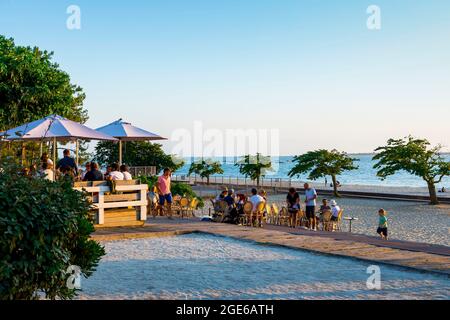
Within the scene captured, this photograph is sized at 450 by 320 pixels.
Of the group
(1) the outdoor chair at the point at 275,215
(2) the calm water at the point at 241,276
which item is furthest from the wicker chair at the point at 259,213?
(2) the calm water at the point at 241,276

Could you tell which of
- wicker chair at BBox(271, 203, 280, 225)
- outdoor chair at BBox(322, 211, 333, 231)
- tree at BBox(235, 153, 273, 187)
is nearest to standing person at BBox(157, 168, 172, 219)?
wicker chair at BBox(271, 203, 280, 225)

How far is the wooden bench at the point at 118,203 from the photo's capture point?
1226 cm

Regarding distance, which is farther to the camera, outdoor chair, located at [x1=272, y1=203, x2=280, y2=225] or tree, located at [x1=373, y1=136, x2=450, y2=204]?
tree, located at [x1=373, y1=136, x2=450, y2=204]

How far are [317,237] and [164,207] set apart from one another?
6.54 meters

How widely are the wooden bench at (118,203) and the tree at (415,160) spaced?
95.4 feet

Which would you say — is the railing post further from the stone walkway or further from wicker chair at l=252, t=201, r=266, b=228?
wicker chair at l=252, t=201, r=266, b=228

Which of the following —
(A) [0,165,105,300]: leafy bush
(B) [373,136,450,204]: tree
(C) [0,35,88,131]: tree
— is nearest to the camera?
(A) [0,165,105,300]: leafy bush

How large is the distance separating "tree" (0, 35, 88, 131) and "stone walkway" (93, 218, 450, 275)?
1407 cm

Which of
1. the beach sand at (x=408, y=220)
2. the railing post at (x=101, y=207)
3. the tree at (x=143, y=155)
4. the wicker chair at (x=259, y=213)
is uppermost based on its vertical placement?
the tree at (x=143, y=155)

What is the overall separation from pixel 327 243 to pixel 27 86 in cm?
1943

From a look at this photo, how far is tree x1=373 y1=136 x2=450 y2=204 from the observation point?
130 ft

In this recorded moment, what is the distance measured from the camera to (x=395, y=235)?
1948 cm

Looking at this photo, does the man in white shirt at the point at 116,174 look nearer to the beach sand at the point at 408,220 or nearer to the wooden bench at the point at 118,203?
the wooden bench at the point at 118,203

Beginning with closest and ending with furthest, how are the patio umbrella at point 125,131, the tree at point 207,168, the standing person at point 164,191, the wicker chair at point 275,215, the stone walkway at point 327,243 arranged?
1. the stone walkway at point 327,243
2. the standing person at point 164,191
3. the patio umbrella at point 125,131
4. the wicker chair at point 275,215
5. the tree at point 207,168
